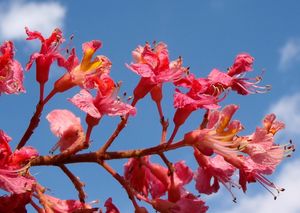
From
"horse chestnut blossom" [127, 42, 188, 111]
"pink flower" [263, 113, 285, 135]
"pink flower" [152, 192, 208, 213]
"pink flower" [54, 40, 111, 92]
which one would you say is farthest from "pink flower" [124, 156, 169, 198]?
"pink flower" [263, 113, 285, 135]

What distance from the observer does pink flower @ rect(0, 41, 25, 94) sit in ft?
9.36

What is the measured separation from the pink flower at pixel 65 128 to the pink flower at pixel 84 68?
0.12 meters

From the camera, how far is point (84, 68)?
302 centimetres

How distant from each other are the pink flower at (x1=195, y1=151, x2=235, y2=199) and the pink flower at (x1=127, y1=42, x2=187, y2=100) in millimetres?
327

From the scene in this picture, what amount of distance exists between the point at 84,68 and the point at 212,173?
70 centimetres

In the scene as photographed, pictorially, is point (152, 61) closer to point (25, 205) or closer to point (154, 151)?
point (154, 151)

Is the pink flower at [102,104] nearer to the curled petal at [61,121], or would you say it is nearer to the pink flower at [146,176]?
the curled petal at [61,121]

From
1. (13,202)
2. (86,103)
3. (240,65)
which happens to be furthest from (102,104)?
(240,65)

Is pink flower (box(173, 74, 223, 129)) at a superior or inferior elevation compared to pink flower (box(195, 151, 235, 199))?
superior

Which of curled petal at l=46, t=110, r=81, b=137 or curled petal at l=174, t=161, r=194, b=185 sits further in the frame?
curled petal at l=174, t=161, r=194, b=185

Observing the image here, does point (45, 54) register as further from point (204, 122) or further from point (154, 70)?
point (204, 122)

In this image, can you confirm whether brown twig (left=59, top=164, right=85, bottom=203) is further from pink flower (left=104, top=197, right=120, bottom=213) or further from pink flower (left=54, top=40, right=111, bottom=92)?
pink flower (left=54, top=40, right=111, bottom=92)

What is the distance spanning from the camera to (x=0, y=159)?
2594 mm

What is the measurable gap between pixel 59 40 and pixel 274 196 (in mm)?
1123
